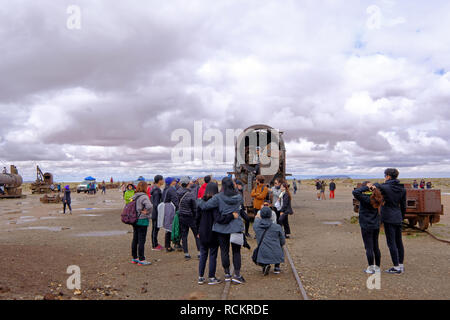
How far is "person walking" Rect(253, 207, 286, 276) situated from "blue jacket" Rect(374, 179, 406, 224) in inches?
81.6

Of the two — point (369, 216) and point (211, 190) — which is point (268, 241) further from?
point (369, 216)

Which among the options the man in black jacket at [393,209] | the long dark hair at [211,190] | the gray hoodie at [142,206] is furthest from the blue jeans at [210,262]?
the man in black jacket at [393,209]

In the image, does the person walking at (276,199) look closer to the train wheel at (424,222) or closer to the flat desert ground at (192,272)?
the flat desert ground at (192,272)

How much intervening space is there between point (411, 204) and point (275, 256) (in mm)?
7250

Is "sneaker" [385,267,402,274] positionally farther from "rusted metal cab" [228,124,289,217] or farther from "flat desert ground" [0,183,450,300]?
"rusted metal cab" [228,124,289,217]

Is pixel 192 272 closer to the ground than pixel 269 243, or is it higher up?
closer to the ground

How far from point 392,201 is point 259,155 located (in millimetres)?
10610

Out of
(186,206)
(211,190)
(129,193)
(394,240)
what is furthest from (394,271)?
(129,193)

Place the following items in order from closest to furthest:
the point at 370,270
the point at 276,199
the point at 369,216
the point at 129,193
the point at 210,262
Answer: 1. the point at 210,262
2. the point at 369,216
3. the point at 370,270
4. the point at 129,193
5. the point at 276,199

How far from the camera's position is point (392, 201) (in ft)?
22.6

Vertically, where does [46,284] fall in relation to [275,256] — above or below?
below
